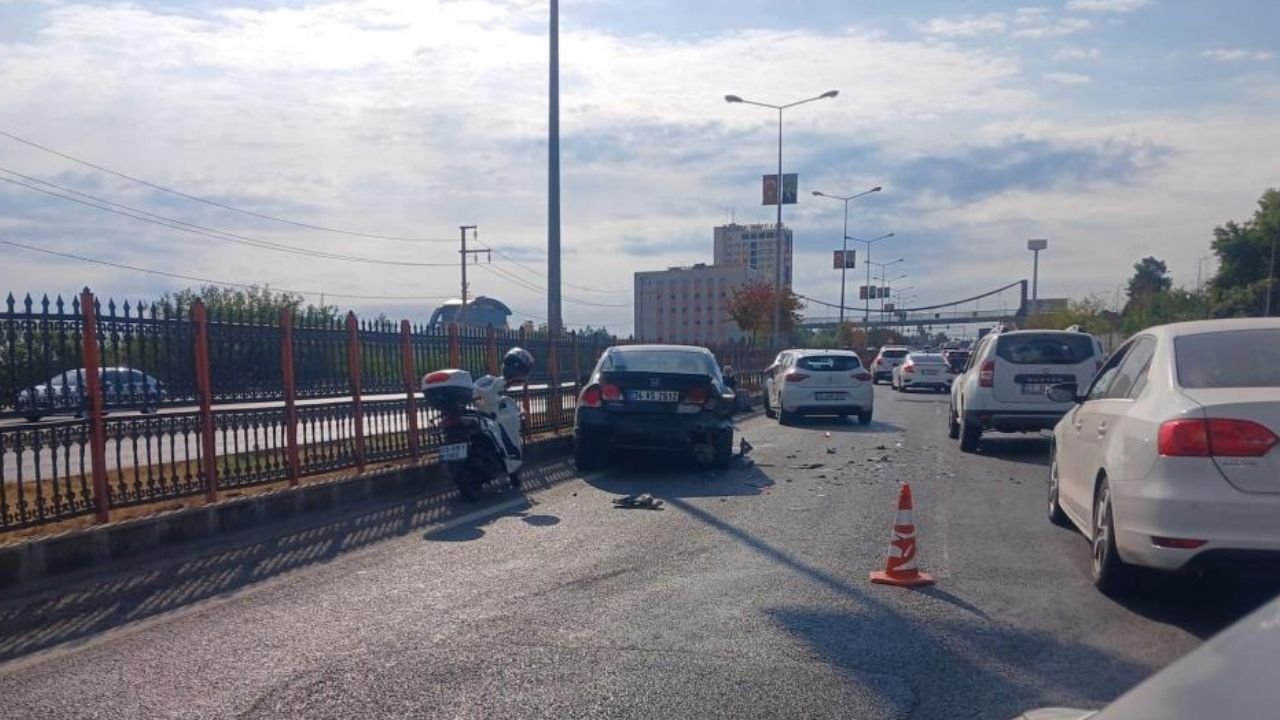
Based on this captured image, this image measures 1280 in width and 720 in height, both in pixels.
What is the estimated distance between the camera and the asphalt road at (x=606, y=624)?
16.5 feet

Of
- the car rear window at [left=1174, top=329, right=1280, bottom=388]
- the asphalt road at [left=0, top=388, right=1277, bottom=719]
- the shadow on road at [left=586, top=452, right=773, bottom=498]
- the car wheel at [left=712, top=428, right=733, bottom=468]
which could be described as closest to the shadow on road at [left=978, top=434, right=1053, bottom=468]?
the shadow on road at [left=586, top=452, right=773, bottom=498]

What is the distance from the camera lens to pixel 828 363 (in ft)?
76.8

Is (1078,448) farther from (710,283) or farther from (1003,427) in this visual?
(710,283)

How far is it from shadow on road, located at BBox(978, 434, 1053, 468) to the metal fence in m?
8.09

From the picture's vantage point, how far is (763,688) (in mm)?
5105

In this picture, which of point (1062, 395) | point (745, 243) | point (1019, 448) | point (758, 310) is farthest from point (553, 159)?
point (745, 243)

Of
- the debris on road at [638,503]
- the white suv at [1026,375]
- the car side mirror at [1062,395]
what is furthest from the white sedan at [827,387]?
the car side mirror at [1062,395]

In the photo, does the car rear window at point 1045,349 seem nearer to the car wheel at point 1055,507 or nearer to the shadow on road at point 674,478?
the shadow on road at point 674,478

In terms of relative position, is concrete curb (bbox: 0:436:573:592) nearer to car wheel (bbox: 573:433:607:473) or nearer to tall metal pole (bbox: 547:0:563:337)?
car wheel (bbox: 573:433:607:473)

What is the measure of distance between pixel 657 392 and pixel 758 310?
51.8 m

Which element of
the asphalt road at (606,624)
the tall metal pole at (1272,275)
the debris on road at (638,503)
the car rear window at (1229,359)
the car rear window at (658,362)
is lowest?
the debris on road at (638,503)

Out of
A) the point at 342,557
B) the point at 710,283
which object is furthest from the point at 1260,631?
the point at 710,283

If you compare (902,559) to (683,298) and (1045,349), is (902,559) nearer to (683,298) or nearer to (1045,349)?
(1045,349)

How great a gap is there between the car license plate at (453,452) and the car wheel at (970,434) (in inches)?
323
